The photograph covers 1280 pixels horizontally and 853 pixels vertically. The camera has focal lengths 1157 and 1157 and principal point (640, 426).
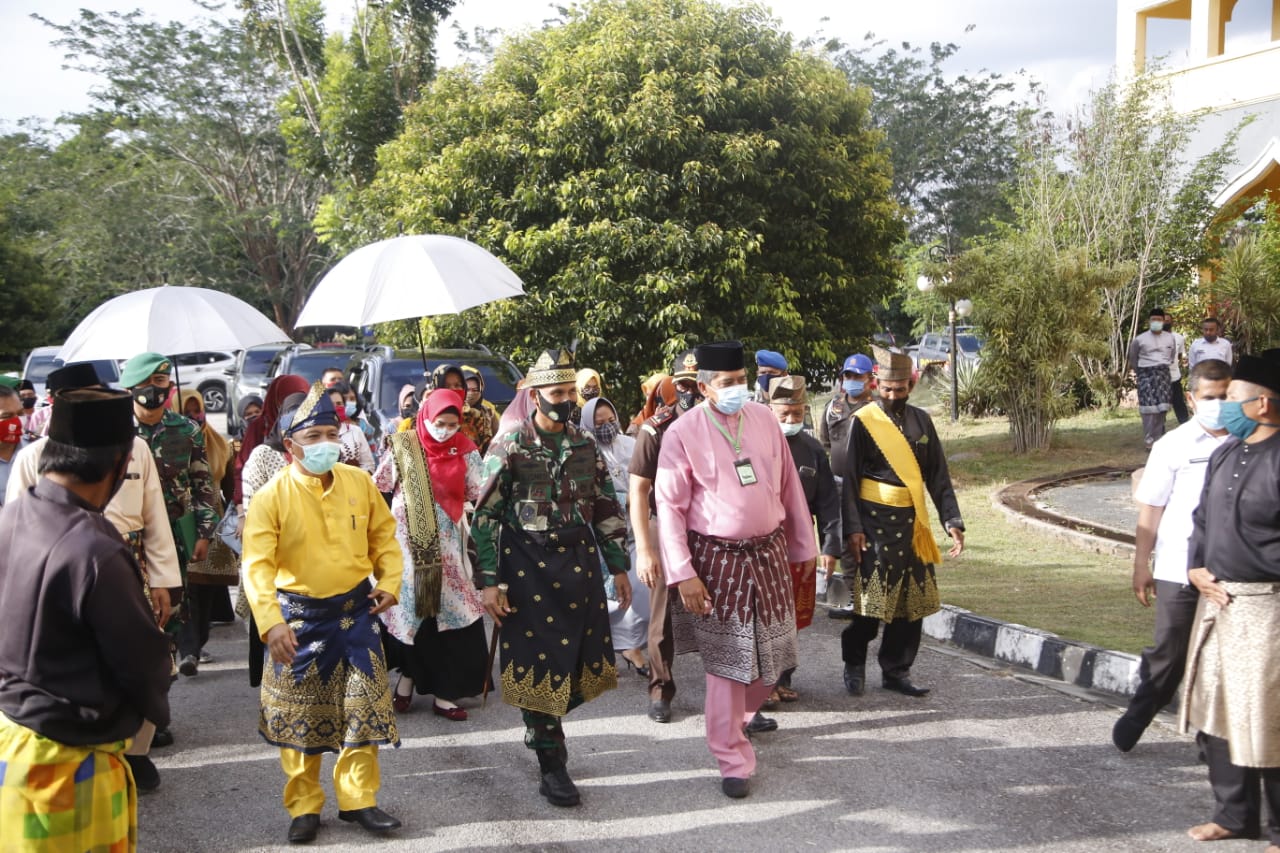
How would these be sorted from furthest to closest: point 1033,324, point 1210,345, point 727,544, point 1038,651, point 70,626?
point 1033,324, point 1210,345, point 1038,651, point 727,544, point 70,626

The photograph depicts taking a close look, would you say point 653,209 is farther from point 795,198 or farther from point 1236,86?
point 1236,86

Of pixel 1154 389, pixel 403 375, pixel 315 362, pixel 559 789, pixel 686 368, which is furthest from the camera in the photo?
pixel 315 362

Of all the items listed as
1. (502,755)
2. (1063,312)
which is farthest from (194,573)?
(1063,312)

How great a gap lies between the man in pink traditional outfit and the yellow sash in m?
1.20

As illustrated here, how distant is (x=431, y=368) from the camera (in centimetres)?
1195

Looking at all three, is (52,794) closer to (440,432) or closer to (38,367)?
(440,432)

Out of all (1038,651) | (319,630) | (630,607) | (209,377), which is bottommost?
(1038,651)

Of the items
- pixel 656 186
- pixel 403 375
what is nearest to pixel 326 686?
pixel 403 375

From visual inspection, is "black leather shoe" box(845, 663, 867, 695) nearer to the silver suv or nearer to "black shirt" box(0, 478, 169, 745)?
"black shirt" box(0, 478, 169, 745)

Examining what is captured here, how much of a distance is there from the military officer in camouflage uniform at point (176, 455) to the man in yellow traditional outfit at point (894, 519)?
353 cm

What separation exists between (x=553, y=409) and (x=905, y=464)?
2.20m

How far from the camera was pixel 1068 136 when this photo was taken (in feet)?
70.3

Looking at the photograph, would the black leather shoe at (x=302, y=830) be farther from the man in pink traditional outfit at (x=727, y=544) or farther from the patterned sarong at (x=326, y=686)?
the man in pink traditional outfit at (x=727, y=544)

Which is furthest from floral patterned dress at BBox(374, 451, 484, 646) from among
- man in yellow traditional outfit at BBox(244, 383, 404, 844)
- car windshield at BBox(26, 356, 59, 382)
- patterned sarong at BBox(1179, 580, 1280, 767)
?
car windshield at BBox(26, 356, 59, 382)
